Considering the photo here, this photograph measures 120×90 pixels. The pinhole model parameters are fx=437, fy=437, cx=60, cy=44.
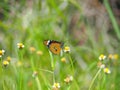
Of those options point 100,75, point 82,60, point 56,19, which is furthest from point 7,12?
point 100,75

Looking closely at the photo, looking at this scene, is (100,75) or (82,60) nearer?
(100,75)

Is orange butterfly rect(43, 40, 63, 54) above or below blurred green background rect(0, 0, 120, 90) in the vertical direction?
below

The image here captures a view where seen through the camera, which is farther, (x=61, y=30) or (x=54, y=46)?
(x=61, y=30)

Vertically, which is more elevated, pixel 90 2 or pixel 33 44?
pixel 90 2

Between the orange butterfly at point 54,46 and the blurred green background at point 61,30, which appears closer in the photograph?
the orange butterfly at point 54,46

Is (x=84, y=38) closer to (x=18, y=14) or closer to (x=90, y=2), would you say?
(x=90, y=2)

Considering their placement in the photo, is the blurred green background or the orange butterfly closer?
the orange butterfly

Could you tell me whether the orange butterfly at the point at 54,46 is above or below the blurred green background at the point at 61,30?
below

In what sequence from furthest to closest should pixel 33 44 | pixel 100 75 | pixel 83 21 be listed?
pixel 83 21 → pixel 33 44 → pixel 100 75

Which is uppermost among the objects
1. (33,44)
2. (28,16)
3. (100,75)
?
(28,16)

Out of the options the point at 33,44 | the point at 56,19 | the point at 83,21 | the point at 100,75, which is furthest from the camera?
the point at 83,21

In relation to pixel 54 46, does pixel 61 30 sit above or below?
above
